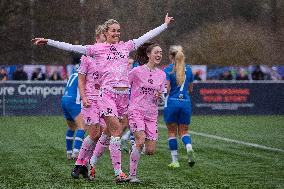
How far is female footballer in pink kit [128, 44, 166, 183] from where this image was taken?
13.1 meters

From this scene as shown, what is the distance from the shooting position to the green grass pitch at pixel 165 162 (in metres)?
13.0

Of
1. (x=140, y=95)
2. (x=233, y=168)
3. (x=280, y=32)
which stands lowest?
(x=233, y=168)

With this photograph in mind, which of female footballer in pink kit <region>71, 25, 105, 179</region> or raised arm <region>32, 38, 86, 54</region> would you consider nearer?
raised arm <region>32, 38, 86, 54</region>

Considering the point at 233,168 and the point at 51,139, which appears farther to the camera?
the point at 51,139

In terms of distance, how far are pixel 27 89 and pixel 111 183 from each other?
79.0ft

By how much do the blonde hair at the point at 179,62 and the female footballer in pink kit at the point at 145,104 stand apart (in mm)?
2197

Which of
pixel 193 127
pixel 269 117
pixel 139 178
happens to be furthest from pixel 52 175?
pixel 269 117

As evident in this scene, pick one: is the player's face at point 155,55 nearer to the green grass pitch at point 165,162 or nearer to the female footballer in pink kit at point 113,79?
the female footballer in pink kit at point 113,79

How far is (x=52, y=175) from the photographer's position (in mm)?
14148

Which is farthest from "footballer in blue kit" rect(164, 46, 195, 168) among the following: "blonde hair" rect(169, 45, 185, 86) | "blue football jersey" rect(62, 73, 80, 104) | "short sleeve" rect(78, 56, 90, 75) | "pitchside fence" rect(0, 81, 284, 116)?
"pitchside fence" rect(0, 81, 284, 116)

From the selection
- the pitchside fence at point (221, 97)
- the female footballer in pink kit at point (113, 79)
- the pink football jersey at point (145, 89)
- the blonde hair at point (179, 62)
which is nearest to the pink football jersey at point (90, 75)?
the pink football jersey at point (145, 89)

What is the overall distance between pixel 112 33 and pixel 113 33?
0.5 inches

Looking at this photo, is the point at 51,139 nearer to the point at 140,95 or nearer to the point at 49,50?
the point at 140,95

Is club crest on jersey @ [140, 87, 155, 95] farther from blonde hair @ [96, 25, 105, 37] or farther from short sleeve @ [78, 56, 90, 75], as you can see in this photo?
short sleeve @ [78, 56, 90, 75]
